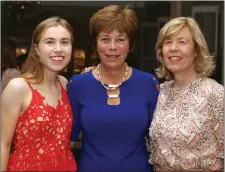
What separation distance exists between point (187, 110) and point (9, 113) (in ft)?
2.94

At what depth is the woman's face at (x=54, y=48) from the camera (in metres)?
2.05

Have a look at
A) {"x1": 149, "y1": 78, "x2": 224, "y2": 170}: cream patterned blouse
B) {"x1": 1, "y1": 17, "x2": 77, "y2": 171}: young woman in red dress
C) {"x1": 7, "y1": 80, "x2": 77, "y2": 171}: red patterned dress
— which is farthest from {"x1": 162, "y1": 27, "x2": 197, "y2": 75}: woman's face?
{"x1": 7, "y1": 80, "x2": 77, "y2": 171}: red patterned dress

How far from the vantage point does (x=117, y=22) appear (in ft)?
7.34

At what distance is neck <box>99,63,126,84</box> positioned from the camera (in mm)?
2338

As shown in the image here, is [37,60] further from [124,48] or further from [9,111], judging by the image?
[124,48]

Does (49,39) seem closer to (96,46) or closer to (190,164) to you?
(96,46)

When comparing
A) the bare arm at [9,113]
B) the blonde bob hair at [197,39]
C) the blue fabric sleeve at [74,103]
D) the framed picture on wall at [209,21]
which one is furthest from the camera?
the framed picture on wall at [209,21]

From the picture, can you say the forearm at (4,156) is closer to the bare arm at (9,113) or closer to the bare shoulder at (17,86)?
the bare arm at (9,113)

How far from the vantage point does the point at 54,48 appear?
2041 mm

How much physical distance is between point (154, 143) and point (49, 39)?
790 mm

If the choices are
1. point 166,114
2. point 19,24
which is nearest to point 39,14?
point 19,24

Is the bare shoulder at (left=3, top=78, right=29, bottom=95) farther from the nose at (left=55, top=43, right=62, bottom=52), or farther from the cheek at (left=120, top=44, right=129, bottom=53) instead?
the cheek at (left=120, top=44, right=129, bottom=53)

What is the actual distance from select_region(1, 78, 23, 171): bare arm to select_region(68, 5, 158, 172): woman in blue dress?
41 cm

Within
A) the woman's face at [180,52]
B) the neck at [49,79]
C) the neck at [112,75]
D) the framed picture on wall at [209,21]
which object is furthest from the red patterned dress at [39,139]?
the framed picture on wall at [209,21]
